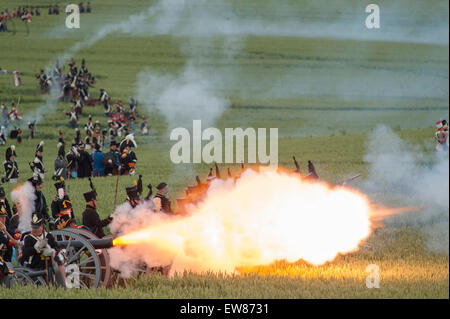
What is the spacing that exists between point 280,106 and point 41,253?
176 ft

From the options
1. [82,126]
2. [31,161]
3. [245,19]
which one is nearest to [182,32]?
[245,19]

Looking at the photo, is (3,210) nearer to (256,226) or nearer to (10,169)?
(256,226)

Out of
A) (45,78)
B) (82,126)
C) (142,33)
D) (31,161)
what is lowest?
(31,161)

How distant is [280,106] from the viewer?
70.1 m

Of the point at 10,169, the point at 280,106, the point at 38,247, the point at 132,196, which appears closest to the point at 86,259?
the point at 38,247

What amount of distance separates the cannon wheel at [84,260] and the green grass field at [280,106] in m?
0.64

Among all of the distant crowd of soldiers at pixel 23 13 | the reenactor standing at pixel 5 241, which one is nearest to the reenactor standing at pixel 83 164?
the distant crowd of soldiers at pixel 23 13

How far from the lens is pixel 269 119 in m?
65.4

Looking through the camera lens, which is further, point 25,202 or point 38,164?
point 38,164

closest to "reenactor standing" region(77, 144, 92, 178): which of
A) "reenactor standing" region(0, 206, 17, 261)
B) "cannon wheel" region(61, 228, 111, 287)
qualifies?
"reenactor standing" region(0, 206, 17, 261)

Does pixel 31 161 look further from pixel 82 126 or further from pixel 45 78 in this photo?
pixel 45 78

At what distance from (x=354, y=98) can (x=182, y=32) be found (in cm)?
2015

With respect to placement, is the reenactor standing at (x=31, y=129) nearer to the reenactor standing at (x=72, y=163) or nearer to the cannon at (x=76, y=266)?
the reenactor standing at (x=72, y=163)

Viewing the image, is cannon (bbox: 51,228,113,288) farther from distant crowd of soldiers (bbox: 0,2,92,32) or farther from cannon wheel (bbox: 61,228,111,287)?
distant crowd of soldiers (bbox: 0,2,92,32)
